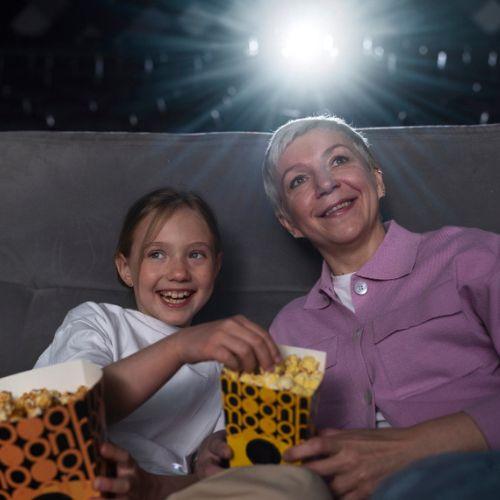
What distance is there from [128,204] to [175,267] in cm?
26

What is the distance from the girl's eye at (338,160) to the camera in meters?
1.49

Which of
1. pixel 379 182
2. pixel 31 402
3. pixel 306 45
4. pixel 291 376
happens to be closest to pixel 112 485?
pixel 31 402

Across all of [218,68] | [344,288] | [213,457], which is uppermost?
[218,68]

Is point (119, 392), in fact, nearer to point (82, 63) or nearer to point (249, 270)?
point (249, 270)

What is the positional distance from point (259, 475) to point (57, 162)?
111 cm

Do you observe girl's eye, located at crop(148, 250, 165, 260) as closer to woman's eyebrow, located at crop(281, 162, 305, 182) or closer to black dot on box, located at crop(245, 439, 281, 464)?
woman's eyebrow, located at crop(281, 162, 305, 182)

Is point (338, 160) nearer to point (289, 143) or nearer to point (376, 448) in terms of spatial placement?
point (289, 143)

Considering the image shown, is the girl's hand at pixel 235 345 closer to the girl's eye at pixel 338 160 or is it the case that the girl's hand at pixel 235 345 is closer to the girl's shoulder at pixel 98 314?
the girl's shoulder at pixel 98 314

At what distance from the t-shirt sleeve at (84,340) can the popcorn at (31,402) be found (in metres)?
0.30

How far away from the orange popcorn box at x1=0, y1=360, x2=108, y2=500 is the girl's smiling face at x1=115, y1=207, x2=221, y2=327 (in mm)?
583

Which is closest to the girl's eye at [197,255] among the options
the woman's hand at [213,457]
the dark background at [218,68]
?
the woman's hand at [213,457]

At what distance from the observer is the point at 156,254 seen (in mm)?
1545

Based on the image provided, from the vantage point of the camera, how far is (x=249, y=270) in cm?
169

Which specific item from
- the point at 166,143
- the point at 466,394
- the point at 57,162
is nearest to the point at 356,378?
the point at 466,394
